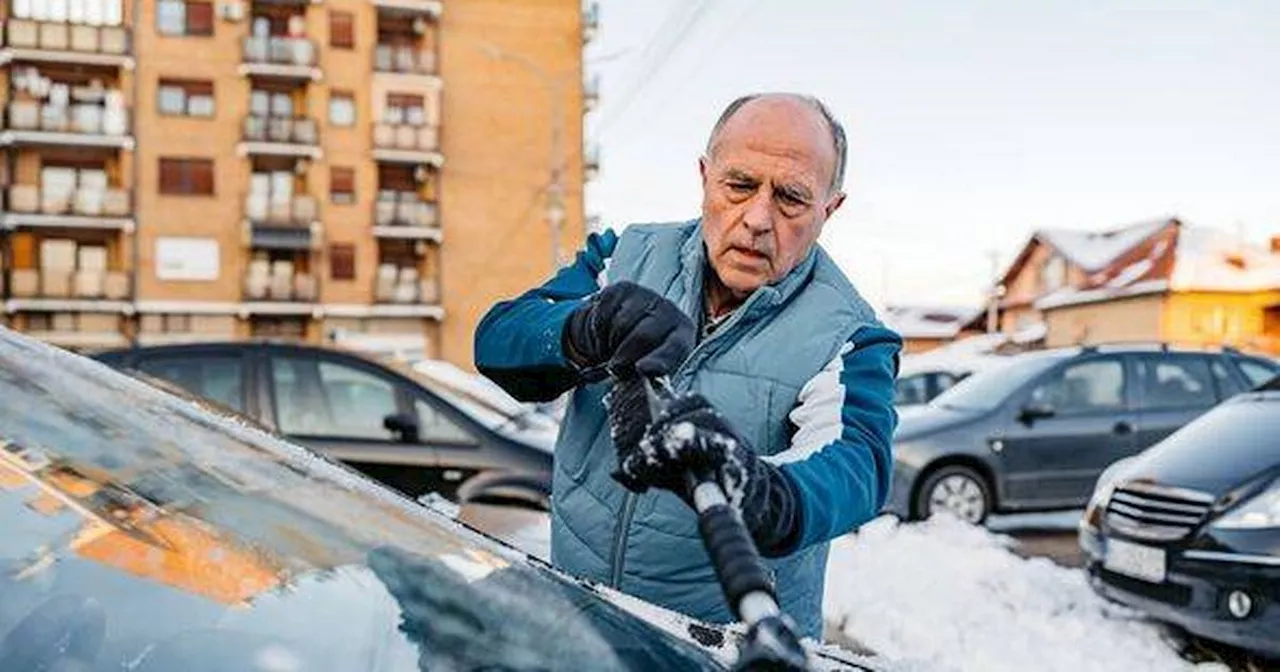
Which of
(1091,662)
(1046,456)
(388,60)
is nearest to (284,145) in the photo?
(388,60)

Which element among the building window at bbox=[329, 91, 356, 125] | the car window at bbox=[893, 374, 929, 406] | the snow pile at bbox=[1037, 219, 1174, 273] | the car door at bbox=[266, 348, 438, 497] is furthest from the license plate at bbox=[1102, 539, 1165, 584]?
the snow pile at bbox=[1037, 219, 1174, 273]

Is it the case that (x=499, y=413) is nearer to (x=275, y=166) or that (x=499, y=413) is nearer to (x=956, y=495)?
(x=956, y=495)

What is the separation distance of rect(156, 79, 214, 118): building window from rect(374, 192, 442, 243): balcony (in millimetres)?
6249

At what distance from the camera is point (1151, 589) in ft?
17.9

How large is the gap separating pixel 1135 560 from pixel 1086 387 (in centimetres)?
455

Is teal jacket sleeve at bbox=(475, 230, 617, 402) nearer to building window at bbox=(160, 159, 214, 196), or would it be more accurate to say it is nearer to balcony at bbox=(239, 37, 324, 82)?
balcony at bbox=(239, 37, 324, 82)

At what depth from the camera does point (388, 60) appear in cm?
4122

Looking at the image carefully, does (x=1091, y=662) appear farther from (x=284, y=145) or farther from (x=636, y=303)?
(x=284, y=145)

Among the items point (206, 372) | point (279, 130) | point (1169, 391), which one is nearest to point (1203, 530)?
point (1169, 391)

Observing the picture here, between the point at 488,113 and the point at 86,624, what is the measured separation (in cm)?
4272

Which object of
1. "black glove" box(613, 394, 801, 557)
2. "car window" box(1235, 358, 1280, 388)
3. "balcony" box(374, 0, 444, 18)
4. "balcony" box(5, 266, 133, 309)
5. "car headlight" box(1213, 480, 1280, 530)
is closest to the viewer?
"black glove" box(613, 394, 801, 557)

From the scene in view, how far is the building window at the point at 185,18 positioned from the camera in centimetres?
3966

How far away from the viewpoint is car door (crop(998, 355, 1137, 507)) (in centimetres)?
961

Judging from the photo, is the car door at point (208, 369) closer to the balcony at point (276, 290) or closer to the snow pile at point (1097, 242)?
the balcony at point (276, 290)
